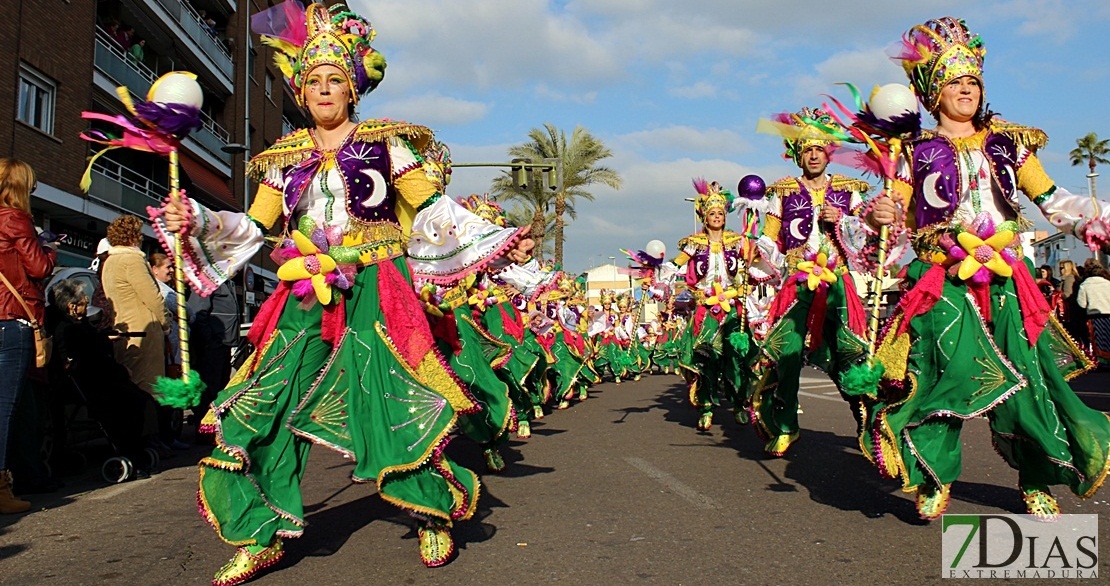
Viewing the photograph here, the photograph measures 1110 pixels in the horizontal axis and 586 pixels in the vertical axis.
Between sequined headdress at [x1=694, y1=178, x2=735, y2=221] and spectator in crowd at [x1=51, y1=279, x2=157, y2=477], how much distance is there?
6158mm

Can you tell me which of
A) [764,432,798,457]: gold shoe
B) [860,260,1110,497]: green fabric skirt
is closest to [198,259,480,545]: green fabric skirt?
[860,260,1110,497]: green fabric skirt

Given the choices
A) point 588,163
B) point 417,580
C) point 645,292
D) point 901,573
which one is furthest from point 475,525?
point 588,163

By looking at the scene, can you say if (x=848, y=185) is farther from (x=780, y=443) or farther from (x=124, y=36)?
(x=124, y=36)

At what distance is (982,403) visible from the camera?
4.31 metres

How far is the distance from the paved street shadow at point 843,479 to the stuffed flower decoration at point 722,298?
5.92 ft

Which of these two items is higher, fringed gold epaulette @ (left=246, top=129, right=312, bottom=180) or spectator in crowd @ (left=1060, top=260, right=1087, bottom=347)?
fringed gold epaulette @ (left=246, top=129, right=312, bottom=180)

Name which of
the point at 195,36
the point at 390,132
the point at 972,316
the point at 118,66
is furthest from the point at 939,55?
the point at 195,36

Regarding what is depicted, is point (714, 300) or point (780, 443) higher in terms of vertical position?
point (714, 300)

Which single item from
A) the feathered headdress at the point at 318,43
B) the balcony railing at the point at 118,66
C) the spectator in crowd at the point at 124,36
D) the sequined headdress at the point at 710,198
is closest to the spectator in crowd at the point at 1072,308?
the sequined headdress at the point at 710,198

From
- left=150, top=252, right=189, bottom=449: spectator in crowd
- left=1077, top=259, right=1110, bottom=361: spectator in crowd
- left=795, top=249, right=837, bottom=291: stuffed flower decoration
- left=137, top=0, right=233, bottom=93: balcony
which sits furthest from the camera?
left=137, top=0, right=233, bottom=93: balcony

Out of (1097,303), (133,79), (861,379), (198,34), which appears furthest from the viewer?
(198,34)

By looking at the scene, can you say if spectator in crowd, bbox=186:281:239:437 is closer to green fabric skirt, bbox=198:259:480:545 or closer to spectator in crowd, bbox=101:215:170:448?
spectator in crowd, bbox=101:215:170:448

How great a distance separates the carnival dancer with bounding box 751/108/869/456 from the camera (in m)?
6.11

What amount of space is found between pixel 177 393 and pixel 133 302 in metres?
4.03
